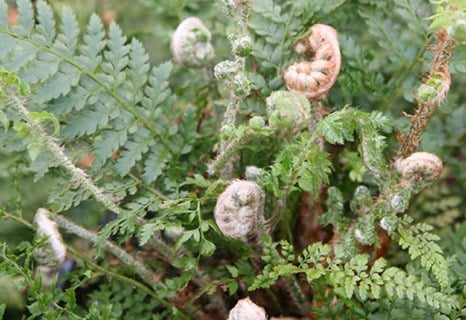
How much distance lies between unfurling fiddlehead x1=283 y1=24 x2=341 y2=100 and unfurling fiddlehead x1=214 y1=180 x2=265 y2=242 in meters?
0.15

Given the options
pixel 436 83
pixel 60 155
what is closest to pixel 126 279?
pixel 60 155

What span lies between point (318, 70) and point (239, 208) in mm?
231

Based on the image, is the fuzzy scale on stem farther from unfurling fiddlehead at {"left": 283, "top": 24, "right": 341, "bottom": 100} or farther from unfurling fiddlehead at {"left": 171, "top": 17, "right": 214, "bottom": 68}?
unfurling fiddlehead at {"left": 171, "top": 17, "right": 214, "bottom": 68}

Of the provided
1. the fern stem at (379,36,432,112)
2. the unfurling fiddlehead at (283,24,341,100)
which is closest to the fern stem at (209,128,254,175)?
Result: the unfurling fiddlehead at (283,24,341,100)

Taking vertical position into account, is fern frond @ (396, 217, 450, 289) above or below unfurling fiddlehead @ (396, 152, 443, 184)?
below

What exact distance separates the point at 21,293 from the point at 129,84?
510mm

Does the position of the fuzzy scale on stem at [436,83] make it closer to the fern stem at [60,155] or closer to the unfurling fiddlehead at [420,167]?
the unfurling fiddlehead at [420,167]

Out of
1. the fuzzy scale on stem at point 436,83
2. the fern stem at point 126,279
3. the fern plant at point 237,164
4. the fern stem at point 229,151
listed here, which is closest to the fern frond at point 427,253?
the fern plant at point 237,164

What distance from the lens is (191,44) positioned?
3.47 ft

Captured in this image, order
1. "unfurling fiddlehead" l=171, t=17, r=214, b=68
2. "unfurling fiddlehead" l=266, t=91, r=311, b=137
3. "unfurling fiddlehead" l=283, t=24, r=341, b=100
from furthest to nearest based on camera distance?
"unfurling fiddlehead" l=171, t=17, r=214, b=68 → "unfurling fiddlehead" l=283, t=24, r=341, b=100 → "unfurling fiddlehead" l=266, t=91, r=311, b=137

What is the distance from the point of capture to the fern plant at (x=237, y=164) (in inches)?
34.1

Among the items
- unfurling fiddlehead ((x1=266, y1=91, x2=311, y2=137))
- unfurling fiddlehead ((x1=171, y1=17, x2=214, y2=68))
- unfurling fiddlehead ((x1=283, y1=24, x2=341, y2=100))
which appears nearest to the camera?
unfurling fiddlehead ((x1=266, y1=91, x2=311, y2=137))

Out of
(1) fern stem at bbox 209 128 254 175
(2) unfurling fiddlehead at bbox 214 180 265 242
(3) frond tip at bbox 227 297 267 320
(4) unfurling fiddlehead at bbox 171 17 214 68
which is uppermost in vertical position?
(4) unfurling fiddlehead at bbox 171 17 214 68

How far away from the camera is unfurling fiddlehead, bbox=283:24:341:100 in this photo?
914 millimetres
